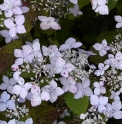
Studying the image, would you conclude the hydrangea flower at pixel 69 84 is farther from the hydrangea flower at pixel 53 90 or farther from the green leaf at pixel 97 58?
the green leaf at pixel 97 58

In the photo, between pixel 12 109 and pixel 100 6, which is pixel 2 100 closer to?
pixel 12 109

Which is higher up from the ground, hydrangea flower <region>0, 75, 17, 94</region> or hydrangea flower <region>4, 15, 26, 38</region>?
hydrangea flower <region>4, 15, 26, 38</region>

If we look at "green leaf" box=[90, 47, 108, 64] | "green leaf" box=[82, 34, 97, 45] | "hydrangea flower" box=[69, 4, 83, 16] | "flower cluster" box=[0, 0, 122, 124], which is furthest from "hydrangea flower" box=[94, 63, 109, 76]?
"green leaf" box=[82, 34, 97, 45]

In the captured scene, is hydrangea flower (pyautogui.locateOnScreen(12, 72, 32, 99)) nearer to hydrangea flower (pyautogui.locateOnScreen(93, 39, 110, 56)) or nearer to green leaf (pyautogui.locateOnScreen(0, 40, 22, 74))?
green leaf (pyautogui.locateOnScreen(0, 40, 22, 74))

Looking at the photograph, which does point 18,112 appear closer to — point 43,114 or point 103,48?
point 43,114

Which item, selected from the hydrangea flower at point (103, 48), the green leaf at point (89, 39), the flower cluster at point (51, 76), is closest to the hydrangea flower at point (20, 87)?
the flower cluster at point (51, 76)
